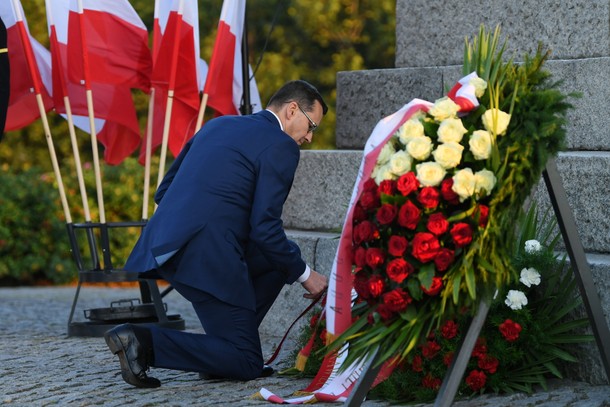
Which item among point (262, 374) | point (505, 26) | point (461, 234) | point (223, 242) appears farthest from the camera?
point (505, 26)

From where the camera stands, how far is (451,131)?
349 cm

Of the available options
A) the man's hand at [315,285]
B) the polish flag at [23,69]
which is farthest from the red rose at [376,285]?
the polish flag at [23,69]

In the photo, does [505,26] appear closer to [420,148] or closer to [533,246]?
[533,246]

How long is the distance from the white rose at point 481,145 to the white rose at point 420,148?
0.44ft

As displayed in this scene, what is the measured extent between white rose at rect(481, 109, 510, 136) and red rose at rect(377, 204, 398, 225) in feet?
1.27

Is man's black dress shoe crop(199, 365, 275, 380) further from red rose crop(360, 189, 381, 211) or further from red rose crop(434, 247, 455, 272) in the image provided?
red rose crop(434, 247, 455, 272)

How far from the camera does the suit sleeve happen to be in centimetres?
465

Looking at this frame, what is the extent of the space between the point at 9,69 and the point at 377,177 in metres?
3.38

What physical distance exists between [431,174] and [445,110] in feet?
0.78

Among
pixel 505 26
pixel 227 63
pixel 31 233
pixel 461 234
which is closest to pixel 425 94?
pixel 505 26

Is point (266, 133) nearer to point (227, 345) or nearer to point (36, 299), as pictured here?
point (227, 345)

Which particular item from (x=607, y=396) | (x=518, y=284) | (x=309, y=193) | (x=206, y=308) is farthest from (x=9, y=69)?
(x=607, y=396)

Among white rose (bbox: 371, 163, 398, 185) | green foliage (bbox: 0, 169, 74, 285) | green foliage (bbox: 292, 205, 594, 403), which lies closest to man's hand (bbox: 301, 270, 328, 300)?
green foliage (bbox: 292, 205, 594, 403)

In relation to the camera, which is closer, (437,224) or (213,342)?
(437,224)
